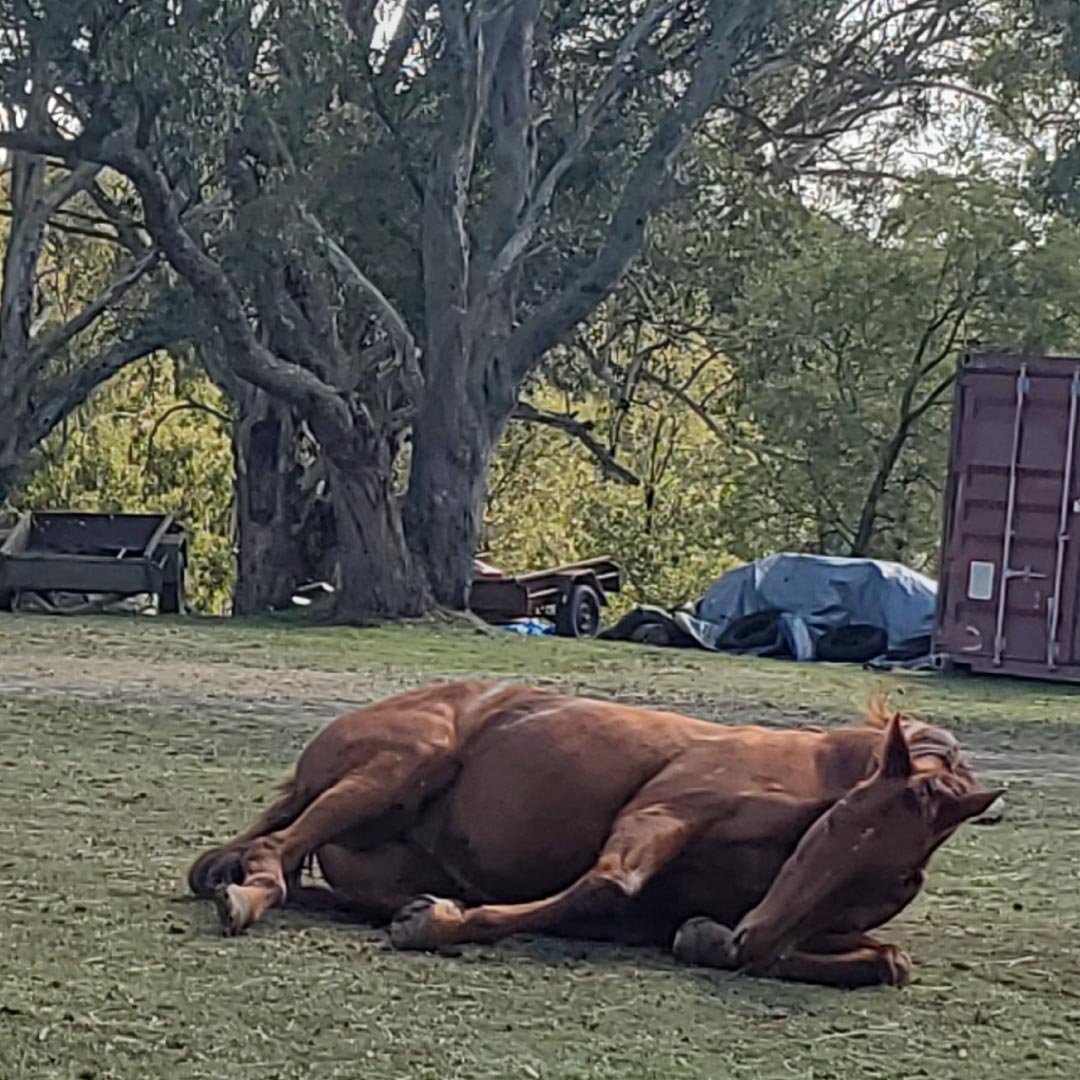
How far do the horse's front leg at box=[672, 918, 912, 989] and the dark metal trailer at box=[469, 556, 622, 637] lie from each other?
1904 cm

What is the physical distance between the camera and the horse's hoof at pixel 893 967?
217 inches

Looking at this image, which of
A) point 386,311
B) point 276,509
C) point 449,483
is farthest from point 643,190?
point 276,509

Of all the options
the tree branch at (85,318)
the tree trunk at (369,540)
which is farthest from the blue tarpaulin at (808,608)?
the tree branch at (85,318)

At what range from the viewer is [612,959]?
5.66 metres

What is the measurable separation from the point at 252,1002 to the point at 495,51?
65.3ft

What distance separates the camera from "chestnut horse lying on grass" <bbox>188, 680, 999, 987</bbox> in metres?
5.27

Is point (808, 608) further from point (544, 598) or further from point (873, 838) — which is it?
point (873, 838)

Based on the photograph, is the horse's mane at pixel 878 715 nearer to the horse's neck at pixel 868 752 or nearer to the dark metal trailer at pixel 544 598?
the horse's neck at pixel 868 752

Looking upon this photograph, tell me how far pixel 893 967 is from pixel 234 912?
156 cm

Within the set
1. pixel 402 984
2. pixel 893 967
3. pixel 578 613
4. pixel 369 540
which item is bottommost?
pixel 402 984

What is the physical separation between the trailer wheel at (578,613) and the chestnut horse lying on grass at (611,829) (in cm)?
1808

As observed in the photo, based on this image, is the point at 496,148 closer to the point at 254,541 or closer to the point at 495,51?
the point at 495,51

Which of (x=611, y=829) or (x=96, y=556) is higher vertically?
(x=96, y=556)

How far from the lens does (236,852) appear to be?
244 inches
